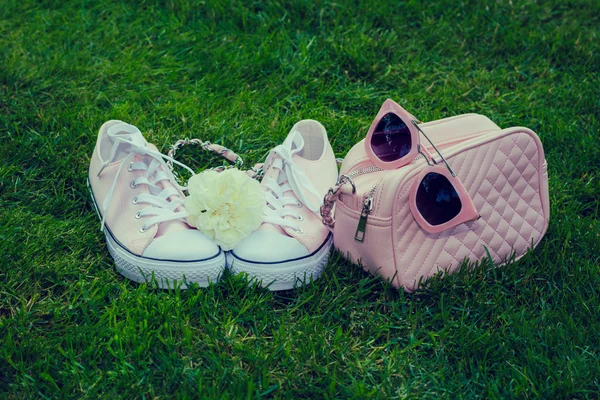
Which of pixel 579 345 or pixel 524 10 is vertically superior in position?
pixel 524 10

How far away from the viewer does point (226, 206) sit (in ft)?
6.84

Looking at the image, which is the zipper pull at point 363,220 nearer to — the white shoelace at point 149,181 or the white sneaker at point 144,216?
the white sneaker at point 144,216

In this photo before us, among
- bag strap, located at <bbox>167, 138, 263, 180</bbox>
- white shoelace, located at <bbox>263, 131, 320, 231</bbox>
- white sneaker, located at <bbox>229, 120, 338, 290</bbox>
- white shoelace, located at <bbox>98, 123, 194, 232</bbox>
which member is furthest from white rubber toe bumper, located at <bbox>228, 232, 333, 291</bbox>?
bag strap, located at <bbox>167, 138, 263, 180</bbox>

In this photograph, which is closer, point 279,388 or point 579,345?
point 279,388

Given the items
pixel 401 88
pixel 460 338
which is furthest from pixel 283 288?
pixel 401 88

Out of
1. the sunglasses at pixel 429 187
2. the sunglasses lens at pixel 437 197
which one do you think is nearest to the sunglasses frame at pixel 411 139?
the sunglasses at pixel 429 187

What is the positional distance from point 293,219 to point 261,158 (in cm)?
56

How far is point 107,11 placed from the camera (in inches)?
136

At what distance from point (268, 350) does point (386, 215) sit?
20.6 inches

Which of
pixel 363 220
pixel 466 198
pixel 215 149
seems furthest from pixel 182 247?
pixel 466 198

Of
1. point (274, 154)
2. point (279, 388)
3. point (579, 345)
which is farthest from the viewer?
point (274, 154)

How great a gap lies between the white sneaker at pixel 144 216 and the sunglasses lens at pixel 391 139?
1.96 feet

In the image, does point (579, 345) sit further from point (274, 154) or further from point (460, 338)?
point (274, 154)

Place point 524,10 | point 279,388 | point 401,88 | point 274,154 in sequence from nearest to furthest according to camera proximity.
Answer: point 279,388, point 274,154, point 401,88, point 524,10
